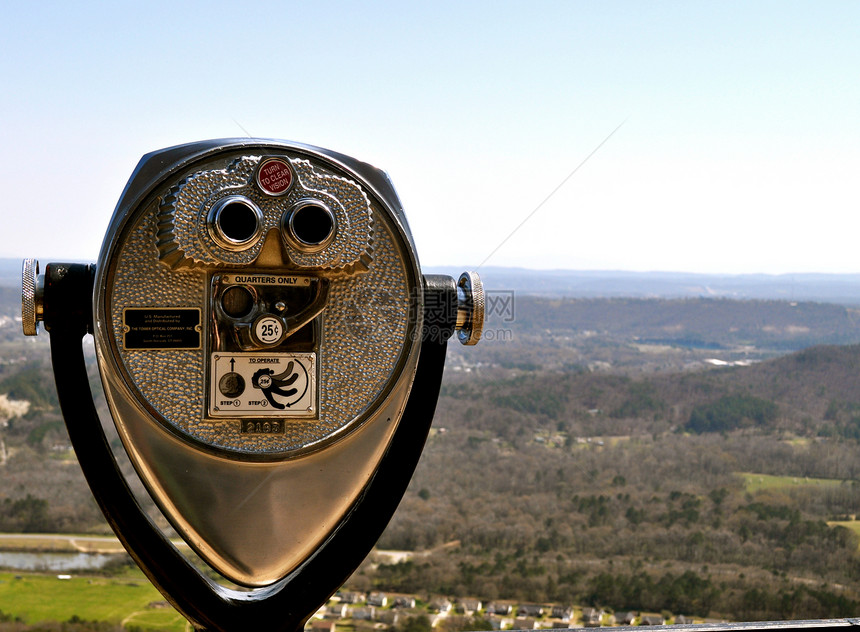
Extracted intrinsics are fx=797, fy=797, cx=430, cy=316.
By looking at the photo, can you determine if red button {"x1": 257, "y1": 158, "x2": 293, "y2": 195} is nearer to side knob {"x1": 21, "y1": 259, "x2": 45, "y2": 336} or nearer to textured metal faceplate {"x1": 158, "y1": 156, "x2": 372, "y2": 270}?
textured metal faceplate {"x1": 158, "y1": 156, "x2": 372, "y2": 270}

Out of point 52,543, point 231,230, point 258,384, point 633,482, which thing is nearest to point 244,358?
point 258,384

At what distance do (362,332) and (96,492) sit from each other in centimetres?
47

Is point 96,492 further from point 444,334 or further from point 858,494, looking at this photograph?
point 858,494

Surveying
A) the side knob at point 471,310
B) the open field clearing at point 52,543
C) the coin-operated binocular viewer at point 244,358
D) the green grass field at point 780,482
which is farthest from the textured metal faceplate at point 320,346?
the green grass field at point 780,482

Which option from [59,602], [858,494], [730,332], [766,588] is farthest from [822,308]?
[59,602]

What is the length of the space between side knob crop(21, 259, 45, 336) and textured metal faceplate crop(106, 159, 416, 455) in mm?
145

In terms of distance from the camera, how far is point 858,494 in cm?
786

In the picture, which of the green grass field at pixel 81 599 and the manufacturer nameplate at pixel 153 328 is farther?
the green grass field at pixel 81 599

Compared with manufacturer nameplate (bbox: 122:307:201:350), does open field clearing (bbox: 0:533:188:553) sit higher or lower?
lower

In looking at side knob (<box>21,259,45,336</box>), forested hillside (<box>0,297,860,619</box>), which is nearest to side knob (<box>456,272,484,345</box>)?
side knob (<box>21,259,45,336</box>)

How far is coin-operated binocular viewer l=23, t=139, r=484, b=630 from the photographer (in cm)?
117

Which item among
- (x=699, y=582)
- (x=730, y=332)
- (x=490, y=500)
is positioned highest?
(x=730, y=332)

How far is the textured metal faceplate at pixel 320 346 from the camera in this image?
117 centimetres

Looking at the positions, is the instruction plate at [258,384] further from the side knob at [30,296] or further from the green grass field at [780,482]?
the green grass field at [780,482]
